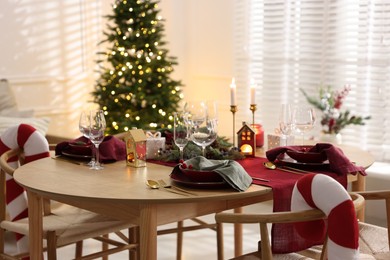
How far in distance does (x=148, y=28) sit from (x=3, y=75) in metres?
1.24

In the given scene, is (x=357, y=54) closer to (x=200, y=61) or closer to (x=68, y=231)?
(x=200, y=61)

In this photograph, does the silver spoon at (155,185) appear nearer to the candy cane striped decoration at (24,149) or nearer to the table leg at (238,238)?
the candy cane striped decoration at (24,149)

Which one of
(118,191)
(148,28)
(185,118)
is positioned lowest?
(118,191)

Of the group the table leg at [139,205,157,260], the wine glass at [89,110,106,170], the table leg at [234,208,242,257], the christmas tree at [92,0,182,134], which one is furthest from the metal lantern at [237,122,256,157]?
the christmas tree at [92,0,182,134]

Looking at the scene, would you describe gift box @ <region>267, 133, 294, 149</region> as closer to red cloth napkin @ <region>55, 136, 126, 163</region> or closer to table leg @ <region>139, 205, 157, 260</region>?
red cloth napkin @ <region>55, 136, 126, 163</region>

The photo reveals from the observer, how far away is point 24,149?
3336mm

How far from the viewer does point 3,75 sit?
554cm

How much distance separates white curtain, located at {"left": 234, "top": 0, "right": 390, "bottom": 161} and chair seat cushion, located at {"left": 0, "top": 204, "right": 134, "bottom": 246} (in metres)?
2.57

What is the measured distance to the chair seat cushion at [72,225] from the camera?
2.96 meters

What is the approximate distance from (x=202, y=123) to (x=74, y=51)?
3.27 metres

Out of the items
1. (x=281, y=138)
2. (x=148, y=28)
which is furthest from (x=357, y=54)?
(x=281, y=138)

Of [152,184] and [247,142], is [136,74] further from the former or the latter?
[152,184]

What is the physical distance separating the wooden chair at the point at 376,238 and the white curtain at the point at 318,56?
2.38 metres

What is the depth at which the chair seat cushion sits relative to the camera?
296cm
